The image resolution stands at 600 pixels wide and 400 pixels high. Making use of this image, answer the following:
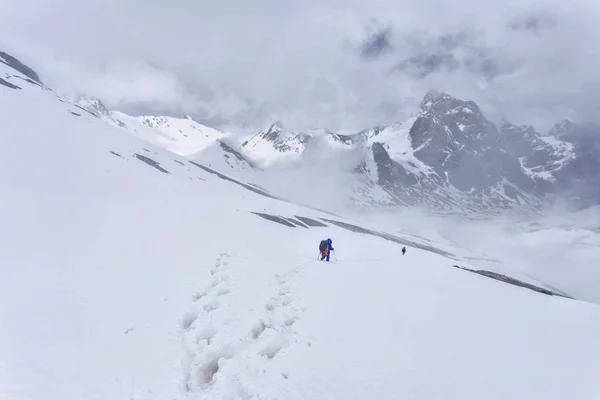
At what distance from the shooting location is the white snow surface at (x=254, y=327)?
10133mm

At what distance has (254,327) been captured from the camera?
13570 mm

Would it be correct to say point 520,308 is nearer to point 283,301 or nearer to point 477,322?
point 477,322

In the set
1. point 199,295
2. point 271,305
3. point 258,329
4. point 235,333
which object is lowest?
point 235,333

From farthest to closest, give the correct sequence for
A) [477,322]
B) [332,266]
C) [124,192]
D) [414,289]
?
[124,192], [332,266], [414,289], [477,322]

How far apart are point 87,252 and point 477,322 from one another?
17.4 meters

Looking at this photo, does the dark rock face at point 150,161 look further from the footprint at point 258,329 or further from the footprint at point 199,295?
the footprint at point 258,329

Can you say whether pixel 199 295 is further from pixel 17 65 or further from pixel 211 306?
pixel 17 65

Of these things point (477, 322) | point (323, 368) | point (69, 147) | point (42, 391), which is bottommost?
point (42, 391)

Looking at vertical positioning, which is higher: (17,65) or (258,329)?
(17,65)

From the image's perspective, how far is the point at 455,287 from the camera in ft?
58.7

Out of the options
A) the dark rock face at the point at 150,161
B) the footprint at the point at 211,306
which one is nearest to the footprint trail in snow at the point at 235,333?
the footprint at the point at 211,306

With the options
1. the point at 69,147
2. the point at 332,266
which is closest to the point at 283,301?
the point at 332,266

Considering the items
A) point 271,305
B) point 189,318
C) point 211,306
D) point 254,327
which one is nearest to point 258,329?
point 254,327

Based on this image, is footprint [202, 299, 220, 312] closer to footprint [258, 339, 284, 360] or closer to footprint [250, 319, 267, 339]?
footprint [250, 319, 267, 339]
